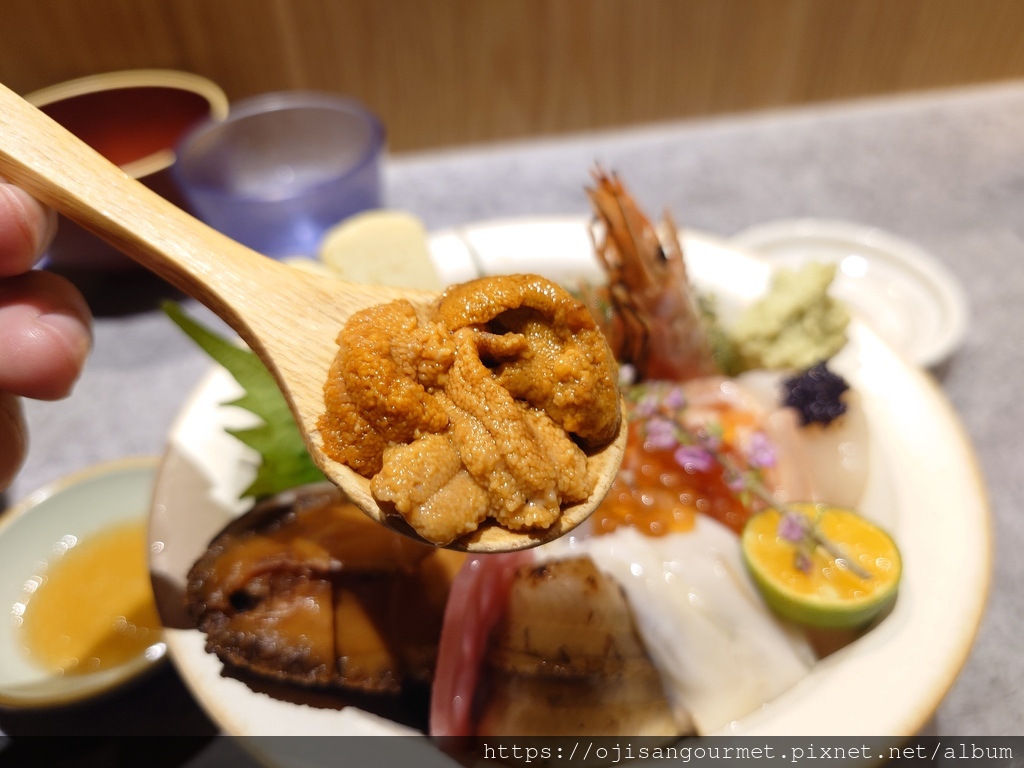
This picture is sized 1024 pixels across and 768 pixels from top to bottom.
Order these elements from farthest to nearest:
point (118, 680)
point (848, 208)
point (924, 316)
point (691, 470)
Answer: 1. point (848, 208)
2. point (924, 316)
3. point (691, 470)
4. point (118, 680)

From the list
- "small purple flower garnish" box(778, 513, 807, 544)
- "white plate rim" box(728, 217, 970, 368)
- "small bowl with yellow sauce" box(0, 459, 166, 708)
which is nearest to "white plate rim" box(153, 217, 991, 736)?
"small purple flower garnish" box(778, 513, 807, 544)

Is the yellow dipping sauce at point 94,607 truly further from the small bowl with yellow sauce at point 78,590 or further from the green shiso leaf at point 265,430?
the green shiso leaf at point 265,430

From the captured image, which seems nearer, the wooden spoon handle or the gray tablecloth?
the wooden spoon handle

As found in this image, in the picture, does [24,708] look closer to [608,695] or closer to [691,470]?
[608,695]

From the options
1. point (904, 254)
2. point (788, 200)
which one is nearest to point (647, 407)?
point (904, 254)

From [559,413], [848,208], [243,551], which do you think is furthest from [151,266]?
[848,208]

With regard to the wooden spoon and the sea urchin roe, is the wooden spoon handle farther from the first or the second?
the sea urchin roe

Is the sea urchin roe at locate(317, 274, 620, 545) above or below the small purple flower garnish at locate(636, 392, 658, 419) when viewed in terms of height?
above
